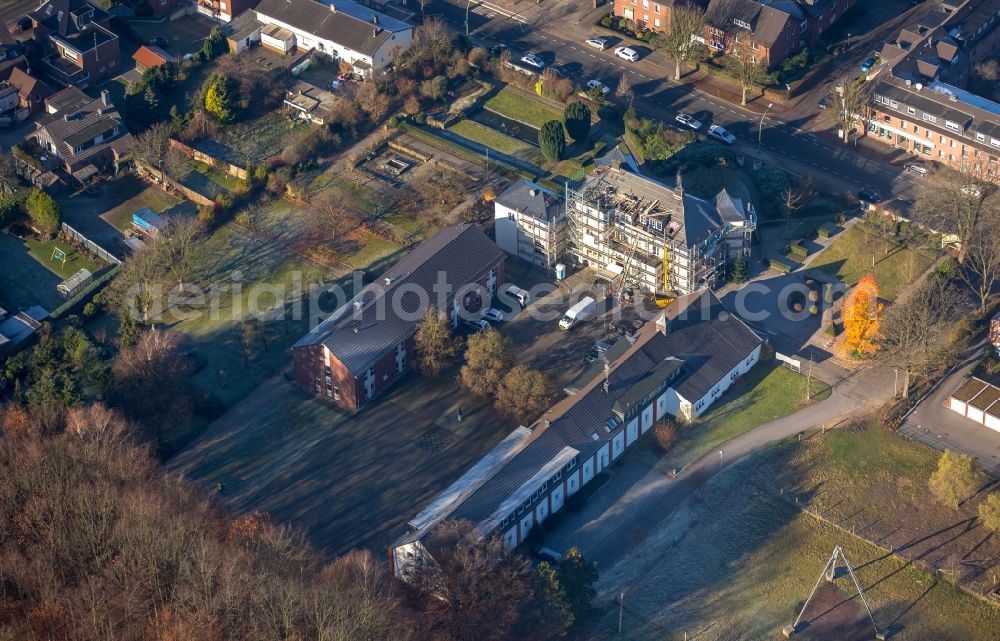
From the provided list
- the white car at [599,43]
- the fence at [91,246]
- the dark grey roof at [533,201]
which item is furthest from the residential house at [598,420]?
the white car at [599,43]

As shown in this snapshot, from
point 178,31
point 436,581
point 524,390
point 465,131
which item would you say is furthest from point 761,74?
point 436,581

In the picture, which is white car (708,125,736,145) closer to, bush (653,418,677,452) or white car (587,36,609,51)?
white car (587,36,609,51)

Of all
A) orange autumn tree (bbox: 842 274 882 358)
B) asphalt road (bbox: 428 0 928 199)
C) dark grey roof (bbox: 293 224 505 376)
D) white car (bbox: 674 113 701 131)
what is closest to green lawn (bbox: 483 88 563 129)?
asphalt road (bbox: 428 0 928 199)

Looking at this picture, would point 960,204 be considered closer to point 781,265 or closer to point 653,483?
point 781,265

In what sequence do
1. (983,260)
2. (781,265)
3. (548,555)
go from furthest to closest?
(781,265) → (983,260) → (548,555)

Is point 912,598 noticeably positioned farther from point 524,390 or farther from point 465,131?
point 465,131

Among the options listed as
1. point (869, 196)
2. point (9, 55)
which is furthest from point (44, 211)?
point (869, 196)
